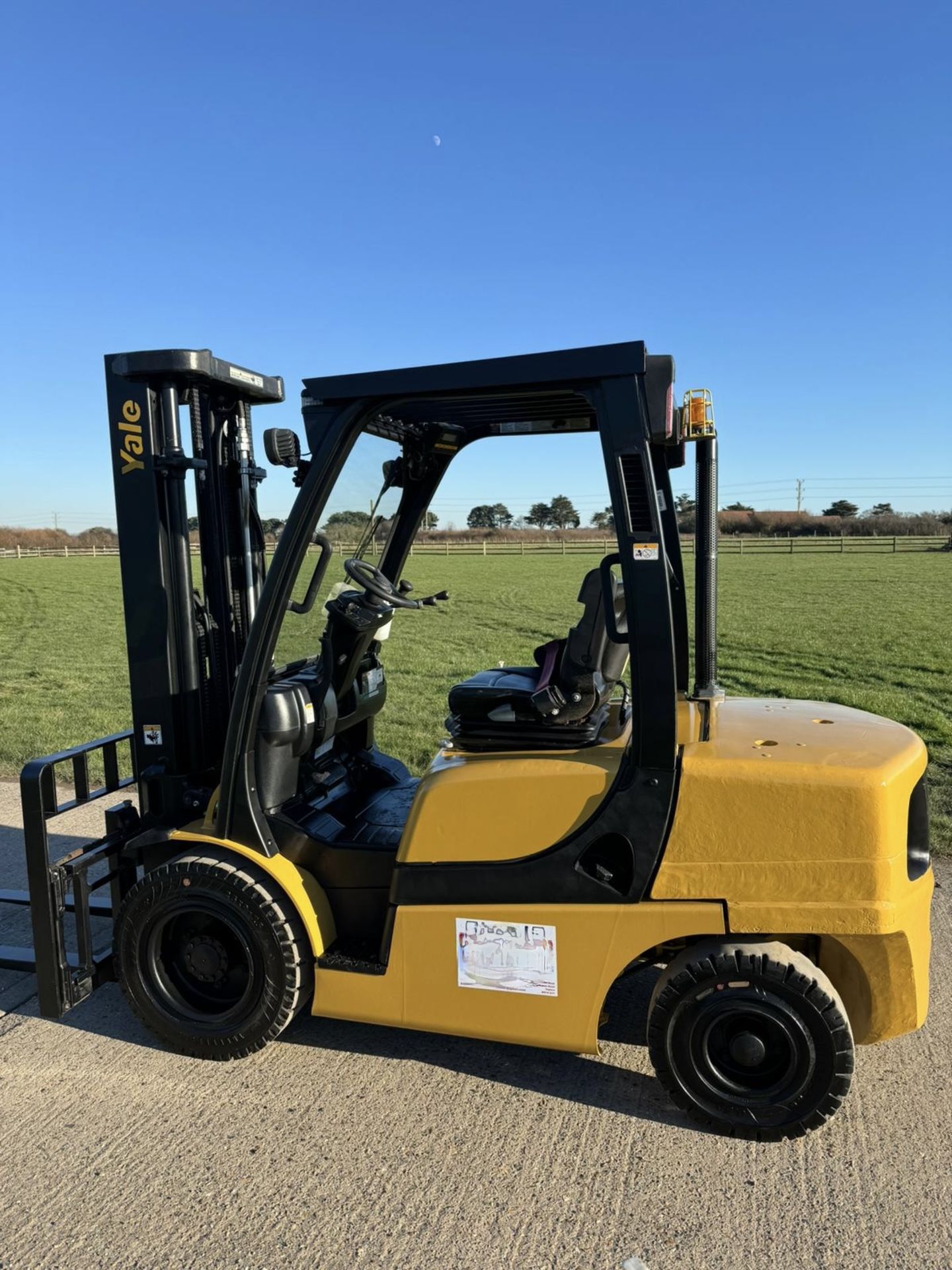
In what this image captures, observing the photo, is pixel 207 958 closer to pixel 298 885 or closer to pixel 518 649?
pixel 298 885

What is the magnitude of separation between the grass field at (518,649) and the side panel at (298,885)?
0.86 meters

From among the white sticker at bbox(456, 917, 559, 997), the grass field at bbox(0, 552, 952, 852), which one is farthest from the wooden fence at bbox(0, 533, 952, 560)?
the white sticker at bbox(456, 917, 559, 997)

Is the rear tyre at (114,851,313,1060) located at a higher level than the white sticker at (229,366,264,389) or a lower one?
lower

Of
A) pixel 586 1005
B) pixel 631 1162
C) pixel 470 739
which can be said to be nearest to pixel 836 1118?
pixel 631 1162

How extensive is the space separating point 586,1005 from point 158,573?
7.60ft

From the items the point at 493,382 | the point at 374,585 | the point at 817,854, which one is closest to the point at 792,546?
the point at 374,585

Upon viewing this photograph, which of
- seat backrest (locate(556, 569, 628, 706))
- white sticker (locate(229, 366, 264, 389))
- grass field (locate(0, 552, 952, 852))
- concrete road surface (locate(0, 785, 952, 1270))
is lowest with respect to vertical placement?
concrete road surface (locate(0, 785, 952, 1270))

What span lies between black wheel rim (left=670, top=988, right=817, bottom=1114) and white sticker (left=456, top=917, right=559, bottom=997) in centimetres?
47

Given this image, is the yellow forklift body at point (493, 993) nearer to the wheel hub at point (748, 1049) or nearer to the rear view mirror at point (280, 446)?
the wheel hub at point (748, 1049)

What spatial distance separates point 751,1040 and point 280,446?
2548mm

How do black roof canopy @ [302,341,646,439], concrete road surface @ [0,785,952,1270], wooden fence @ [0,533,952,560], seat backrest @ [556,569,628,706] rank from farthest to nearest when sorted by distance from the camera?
wooden fence @ [0,533,952,560]
seat backrest @ [556,569,628,706]
black roof canopy @ [302,341,646,439]
concrete road surface @ [0,785,952,1270]

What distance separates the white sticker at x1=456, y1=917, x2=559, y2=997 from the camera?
3.07 metres

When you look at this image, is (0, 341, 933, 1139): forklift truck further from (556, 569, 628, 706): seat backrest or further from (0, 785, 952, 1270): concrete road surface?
(0, 785, 952, 1270): concrete road surface

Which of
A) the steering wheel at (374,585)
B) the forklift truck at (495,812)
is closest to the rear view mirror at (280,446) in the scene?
the forklift truck at (495,812)
